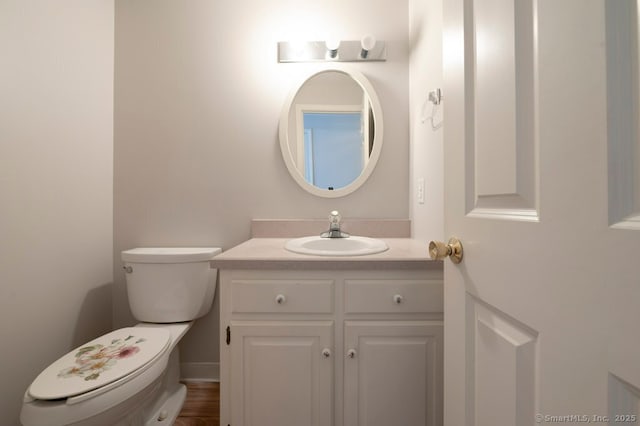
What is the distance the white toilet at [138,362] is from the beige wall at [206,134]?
0.76 ft

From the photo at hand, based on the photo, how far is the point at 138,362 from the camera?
0.91m

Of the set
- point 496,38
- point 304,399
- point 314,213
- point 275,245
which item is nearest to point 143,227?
point 275,245

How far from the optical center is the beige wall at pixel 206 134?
59.6 inches

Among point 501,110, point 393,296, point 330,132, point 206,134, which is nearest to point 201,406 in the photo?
point 393,296

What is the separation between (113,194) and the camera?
152 cm

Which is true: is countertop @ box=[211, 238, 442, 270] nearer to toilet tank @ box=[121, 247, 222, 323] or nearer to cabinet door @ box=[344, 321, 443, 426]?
cabinet door @ box=[344, 321, 443, 426]

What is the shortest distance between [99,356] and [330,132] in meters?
1.37

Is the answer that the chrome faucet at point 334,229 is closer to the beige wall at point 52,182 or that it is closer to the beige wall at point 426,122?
the beige wall at point 426,122

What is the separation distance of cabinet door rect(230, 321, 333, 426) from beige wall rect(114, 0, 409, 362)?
0.66 metres

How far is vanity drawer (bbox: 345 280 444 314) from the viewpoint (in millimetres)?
973

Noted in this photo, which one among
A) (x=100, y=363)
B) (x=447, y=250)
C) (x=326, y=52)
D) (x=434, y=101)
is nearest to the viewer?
(x=447, y=250)

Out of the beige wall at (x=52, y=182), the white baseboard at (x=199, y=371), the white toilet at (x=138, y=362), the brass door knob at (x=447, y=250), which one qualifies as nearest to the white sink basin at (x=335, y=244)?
the white toilet at (x=138, y=362)

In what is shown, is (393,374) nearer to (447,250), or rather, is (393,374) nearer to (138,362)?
(447,250)

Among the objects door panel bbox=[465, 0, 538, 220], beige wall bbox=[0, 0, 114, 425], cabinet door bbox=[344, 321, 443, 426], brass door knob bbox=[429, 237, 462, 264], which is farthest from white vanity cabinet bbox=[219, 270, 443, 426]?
beige wall bbox=[0, 0, 114, 425]
